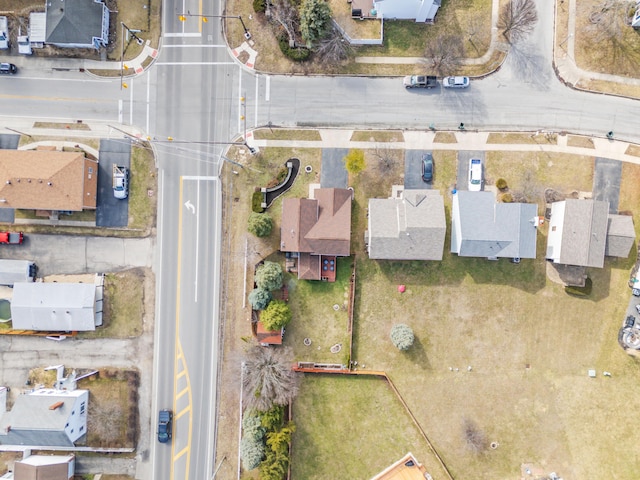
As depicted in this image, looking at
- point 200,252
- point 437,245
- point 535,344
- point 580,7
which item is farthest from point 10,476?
point 580,7

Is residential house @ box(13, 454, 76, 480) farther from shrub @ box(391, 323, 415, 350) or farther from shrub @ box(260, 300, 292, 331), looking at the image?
shrub @ box(391, 323, 415, 350)

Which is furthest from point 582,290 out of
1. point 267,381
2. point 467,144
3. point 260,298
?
point 267,381

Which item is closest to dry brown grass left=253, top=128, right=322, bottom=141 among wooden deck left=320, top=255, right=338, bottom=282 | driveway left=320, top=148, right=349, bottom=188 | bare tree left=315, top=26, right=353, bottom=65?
driveway left=320, top=148, right=349, bottom=188

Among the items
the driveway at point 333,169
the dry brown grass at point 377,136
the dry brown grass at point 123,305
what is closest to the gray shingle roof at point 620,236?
the dry brown grass at point 377,136

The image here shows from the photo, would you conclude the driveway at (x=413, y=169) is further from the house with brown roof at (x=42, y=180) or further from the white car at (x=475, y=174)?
the house with brown roof at (x=42, y=180)

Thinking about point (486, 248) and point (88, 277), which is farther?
point (88, 277)

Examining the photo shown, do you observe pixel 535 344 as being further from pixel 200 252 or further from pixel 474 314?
pixel 200 252
